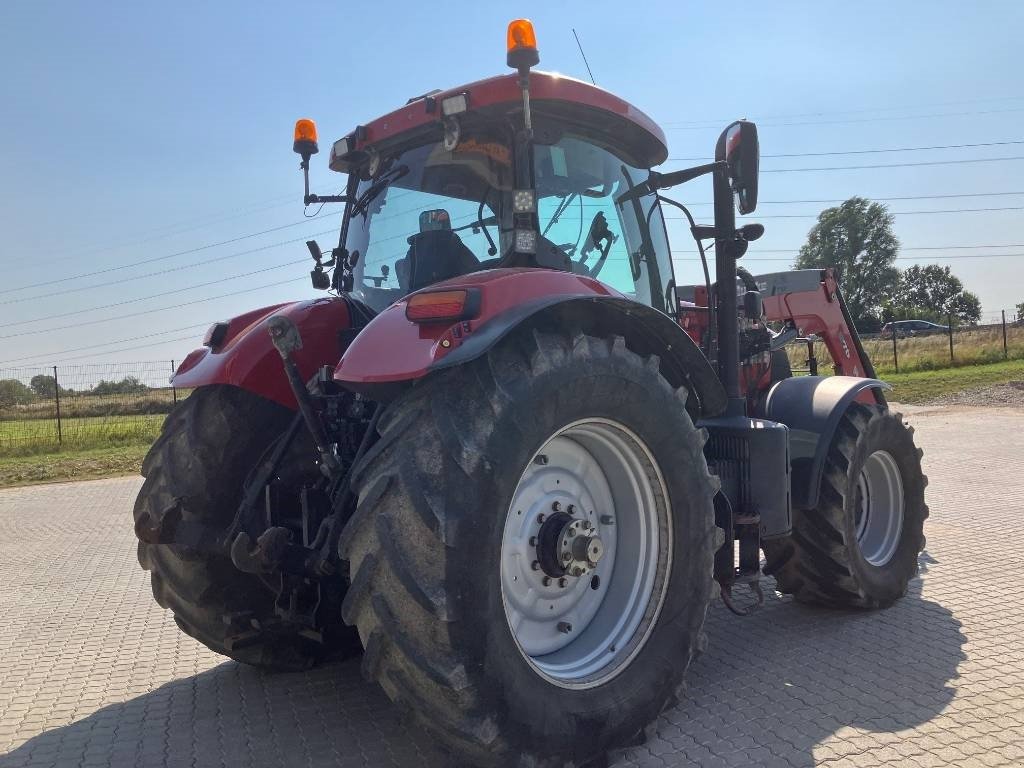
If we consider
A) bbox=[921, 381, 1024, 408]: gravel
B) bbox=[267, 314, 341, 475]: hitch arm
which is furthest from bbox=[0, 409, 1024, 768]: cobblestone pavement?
bbox=[921, 381, 1024, 408]: gravel

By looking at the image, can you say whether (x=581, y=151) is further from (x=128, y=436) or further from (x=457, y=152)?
(x=128, y=436)

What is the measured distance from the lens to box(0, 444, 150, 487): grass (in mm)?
12113

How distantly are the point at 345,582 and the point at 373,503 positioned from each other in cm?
111

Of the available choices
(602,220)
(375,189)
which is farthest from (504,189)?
(375,189)

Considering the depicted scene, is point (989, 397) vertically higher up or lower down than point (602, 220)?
lower down

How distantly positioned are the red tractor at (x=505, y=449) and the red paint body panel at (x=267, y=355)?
1 centimetres

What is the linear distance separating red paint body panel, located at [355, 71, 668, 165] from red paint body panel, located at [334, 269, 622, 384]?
0.77 metres

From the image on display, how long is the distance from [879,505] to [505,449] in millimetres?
3182

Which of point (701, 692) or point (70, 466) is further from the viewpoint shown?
point (70, 466)

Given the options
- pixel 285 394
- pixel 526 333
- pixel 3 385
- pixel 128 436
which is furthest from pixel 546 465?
pixel 3 385

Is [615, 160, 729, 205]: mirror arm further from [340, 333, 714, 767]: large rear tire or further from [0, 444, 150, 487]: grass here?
[0, 444, 150, 487]: grass

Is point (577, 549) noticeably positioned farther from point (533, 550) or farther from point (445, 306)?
point (445, 306)

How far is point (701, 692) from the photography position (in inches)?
123

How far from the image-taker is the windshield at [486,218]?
3.08 metres
